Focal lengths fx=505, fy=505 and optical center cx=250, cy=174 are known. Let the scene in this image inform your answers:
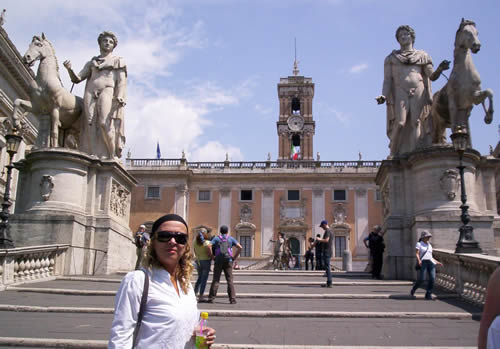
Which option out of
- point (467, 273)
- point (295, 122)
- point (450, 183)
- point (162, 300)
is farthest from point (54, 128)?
point (295, 122)

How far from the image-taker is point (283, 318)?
811 cm

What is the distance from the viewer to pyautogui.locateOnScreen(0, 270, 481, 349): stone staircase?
253 inches

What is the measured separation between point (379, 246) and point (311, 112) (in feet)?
174

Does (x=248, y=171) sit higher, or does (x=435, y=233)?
(x=248, y=171)

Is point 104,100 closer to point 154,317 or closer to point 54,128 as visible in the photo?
point 54,128

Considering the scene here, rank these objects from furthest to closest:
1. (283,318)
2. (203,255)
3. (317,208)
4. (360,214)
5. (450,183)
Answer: (317,208)
(360,214)
(450,183)
(203,255)
(283,318)

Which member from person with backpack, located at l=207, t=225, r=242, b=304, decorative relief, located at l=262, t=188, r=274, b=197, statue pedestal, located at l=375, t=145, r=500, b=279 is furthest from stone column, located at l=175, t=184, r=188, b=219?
person with backpack, located at l=207, t=225, r=242, b=304

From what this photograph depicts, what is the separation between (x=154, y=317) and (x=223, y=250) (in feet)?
24.7

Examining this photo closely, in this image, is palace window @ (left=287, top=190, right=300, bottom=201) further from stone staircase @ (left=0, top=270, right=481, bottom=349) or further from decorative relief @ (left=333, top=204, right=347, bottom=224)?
stone staircase @ (left=0, top=270, right=481, bottom=349)

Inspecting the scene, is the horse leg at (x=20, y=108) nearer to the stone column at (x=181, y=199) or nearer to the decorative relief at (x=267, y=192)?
the stone column at (x=181, y=199)

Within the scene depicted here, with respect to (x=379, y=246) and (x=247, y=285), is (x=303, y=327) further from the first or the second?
(x=379, y=246)

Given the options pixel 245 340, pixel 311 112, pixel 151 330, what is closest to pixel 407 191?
pixel 245 340

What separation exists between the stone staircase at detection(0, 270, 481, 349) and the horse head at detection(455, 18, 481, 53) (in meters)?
7.40

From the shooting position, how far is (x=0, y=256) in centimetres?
1112
